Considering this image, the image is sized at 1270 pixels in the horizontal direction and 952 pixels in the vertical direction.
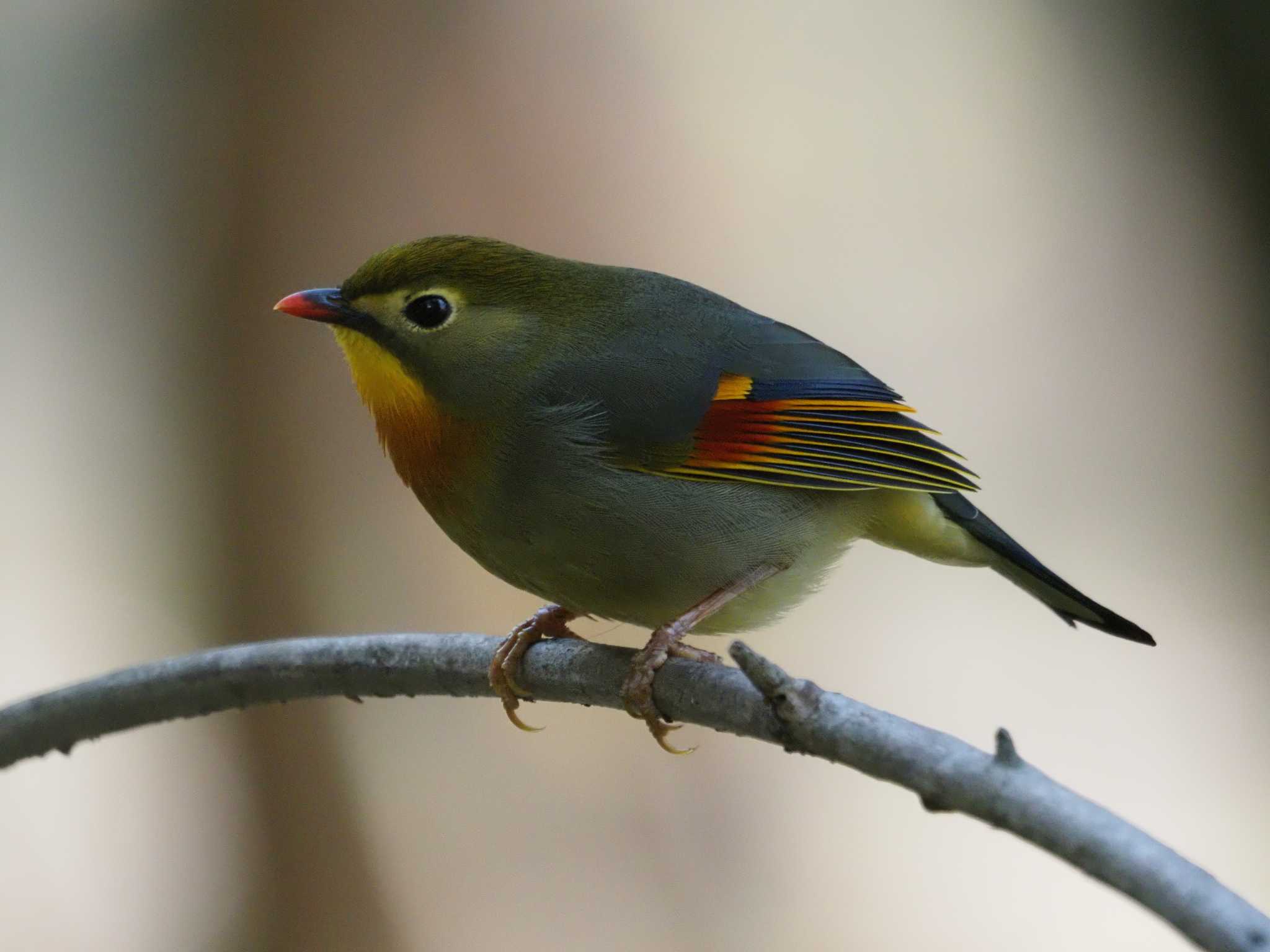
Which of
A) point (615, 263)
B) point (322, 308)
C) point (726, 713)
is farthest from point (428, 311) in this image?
point (615, 263)

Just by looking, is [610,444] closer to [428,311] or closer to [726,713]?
[428,311]

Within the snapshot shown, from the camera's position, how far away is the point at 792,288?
5.44 m

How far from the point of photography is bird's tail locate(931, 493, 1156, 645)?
3.12 meters

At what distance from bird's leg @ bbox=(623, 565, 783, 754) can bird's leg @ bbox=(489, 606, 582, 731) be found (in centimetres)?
35

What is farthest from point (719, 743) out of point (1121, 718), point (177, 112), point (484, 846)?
point (177, 112)

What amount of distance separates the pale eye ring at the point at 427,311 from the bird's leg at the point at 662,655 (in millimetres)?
809

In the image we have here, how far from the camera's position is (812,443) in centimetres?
287

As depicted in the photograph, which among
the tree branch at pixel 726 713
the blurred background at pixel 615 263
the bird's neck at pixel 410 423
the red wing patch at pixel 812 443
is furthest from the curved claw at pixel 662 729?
the blurred background at pixel 615 263

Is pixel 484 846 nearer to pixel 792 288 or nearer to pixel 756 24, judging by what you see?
pixel 792 288

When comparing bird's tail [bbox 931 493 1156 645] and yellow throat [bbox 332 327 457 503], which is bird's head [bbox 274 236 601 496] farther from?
bird's tail [bbox 931 493 1156 645]

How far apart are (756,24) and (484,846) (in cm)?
360

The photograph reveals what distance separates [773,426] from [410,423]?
0.79 meters

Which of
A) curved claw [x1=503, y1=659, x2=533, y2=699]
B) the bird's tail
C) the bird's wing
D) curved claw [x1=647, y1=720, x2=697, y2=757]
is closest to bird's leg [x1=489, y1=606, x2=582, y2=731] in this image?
curved claw [x1=503, y1=659, x2=533, y2=699]

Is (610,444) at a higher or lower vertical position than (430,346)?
lower
